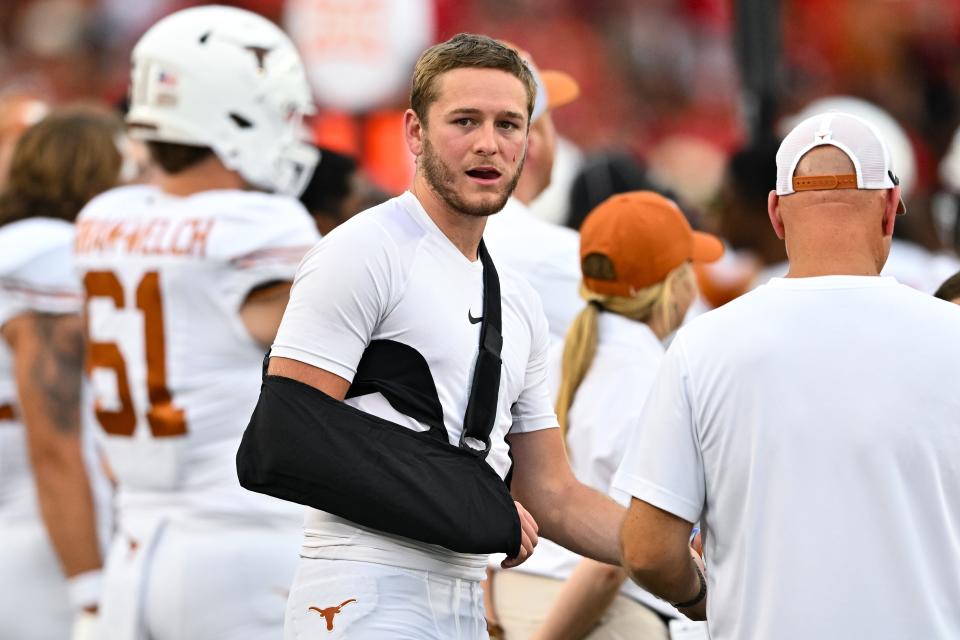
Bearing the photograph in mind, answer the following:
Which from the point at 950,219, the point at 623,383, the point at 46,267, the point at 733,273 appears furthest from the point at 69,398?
the point at 950,219

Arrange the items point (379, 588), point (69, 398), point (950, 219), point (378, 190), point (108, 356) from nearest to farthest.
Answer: point (379, 588) < point (108, 356) < point (69, 398) < point (378, 190) < point (950, 219)

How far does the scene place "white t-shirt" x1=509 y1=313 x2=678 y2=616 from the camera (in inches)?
191

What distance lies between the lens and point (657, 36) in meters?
23.7

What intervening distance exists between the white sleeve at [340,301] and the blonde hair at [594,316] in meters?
1.31

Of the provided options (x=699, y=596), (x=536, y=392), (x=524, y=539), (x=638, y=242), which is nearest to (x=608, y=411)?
(x=638, y=242)

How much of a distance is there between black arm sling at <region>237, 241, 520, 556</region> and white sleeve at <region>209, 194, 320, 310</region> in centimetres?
133

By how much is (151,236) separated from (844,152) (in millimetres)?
2327

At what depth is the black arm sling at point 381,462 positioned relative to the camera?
144 inches

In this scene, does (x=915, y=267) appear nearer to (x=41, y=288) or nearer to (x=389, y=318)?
(x=41, y=288)

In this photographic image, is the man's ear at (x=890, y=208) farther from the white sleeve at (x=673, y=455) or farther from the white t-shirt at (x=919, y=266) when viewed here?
the white t-shirt at (x=919, y=266)

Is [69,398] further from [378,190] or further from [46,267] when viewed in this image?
[378,190]

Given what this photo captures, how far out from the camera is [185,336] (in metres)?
5.13

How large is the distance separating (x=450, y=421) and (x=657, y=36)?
803 inches

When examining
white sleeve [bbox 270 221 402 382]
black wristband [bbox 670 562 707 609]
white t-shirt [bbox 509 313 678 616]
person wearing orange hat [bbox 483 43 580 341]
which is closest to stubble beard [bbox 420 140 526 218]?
white sleeve [bbox 270 221 402 382]
